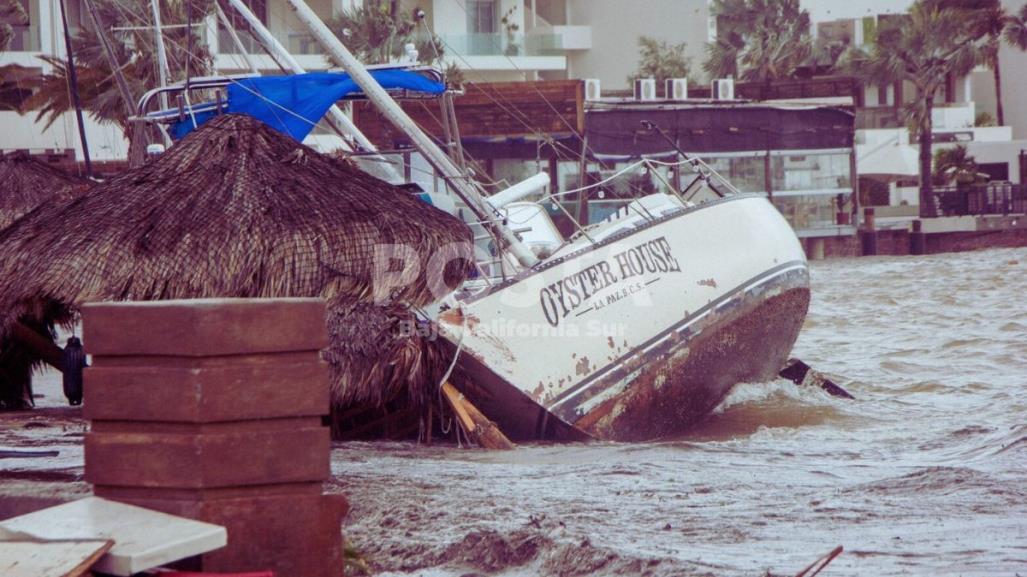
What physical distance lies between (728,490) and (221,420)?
14.6ft

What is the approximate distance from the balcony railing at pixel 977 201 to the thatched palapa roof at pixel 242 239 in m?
37.6

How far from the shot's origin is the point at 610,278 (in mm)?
11391

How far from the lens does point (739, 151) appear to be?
39562 millimetres

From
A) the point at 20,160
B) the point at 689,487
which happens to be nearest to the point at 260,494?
the point at 689,487

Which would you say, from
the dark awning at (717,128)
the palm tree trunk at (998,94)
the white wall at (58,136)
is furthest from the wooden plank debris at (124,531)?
the palm tree trunk at (998,94)

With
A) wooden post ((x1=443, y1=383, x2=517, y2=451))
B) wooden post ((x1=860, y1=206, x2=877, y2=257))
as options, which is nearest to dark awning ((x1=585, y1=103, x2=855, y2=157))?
wooden post ((x1=860, y1=206, x2=877, y2=257))

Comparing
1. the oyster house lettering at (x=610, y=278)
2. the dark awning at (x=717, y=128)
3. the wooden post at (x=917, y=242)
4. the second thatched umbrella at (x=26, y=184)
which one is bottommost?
the oyster house lettering at (x=610, y=278)

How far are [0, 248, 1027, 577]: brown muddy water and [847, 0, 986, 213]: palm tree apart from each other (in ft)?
123

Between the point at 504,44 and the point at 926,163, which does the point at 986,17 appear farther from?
the point at 504,44

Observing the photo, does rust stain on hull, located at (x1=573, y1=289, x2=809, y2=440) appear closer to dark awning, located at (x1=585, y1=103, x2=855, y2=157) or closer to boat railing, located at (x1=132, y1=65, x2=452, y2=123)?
boat railing, located at (x1=132, y1=65, x2=452, y2=123)

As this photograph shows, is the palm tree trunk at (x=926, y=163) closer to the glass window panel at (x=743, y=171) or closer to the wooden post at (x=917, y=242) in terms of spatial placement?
the wooden post at (x=917, y=242)

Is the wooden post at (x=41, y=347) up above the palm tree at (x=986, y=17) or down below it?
below

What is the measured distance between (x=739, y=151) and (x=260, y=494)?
35.1 meters

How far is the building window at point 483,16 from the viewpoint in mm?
51438
